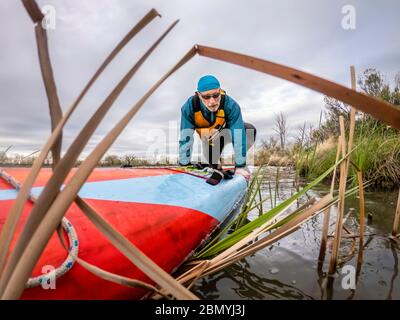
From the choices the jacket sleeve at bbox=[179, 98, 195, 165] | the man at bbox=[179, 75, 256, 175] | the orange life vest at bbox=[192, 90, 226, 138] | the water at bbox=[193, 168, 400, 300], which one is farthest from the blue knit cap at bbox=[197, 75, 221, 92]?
the water at bbox=[193, 168, 400, 300]

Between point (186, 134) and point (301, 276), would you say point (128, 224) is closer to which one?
point (301, 276)

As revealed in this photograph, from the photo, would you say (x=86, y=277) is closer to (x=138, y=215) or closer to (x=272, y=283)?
(x=138, y=215)

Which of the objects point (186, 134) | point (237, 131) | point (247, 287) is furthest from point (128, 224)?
point (237, 131)

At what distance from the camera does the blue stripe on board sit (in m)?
1.51

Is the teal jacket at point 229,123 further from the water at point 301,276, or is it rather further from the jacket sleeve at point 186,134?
the water at point 301,276

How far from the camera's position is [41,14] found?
487 millimetres

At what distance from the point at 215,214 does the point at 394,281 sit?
1.19 m

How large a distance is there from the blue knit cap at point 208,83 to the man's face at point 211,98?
4 centimetres

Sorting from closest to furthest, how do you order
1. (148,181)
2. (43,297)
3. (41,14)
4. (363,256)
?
(41,14)
(43,297)
(363,256)
(148,181)

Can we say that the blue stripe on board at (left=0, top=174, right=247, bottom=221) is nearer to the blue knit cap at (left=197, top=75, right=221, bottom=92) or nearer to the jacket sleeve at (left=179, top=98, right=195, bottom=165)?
the jacket sleeve at (left=179, top=98, right=195, bottom=165)

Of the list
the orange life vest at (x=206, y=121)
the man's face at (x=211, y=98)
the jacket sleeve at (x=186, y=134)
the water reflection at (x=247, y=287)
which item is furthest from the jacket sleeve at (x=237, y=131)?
the water reflection at (x=247, y=287)

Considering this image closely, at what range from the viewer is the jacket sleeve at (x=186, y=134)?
12.1 feet

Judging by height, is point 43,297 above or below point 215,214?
→ below

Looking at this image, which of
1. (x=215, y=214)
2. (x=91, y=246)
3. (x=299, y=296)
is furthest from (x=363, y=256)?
(x=91, y=246)
